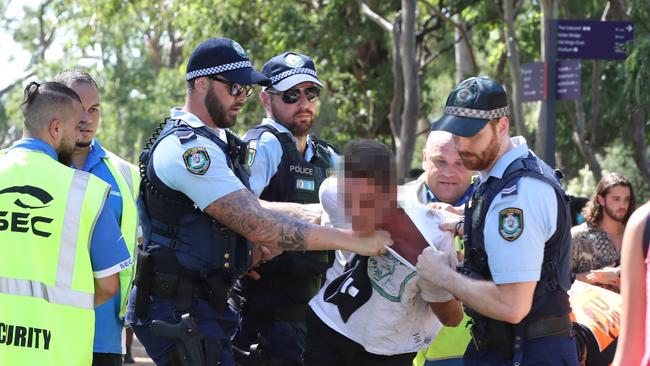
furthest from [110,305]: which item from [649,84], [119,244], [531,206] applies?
[649,84]

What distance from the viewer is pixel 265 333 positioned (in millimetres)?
6379

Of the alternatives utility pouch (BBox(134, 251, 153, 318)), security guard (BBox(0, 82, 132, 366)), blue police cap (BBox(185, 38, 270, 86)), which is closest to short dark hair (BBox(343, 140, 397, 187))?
blue police cap (BBox(185, 38, 270, 86))

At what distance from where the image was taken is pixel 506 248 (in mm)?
4348

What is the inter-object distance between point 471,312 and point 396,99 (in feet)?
32.5

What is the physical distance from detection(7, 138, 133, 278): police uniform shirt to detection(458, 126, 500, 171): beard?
1495 millimetres

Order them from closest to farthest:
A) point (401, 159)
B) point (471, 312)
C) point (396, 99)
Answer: point (471, 312), point (401, 159), point (396, 99)

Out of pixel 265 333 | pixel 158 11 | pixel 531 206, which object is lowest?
pixel 265 333

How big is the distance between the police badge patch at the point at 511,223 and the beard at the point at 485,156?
301mm

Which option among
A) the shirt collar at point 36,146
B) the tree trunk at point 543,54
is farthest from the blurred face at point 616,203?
the shirt collar at point 36,146

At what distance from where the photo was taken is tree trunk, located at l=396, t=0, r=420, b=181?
13055 mm

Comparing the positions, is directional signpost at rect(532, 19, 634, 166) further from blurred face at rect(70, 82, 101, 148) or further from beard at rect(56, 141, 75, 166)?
beard at rect(56, 141, 75, 166)

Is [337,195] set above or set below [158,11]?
below

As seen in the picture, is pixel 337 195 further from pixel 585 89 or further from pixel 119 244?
pixel 585 89

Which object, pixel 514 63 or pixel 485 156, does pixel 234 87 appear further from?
pixel 514 63
